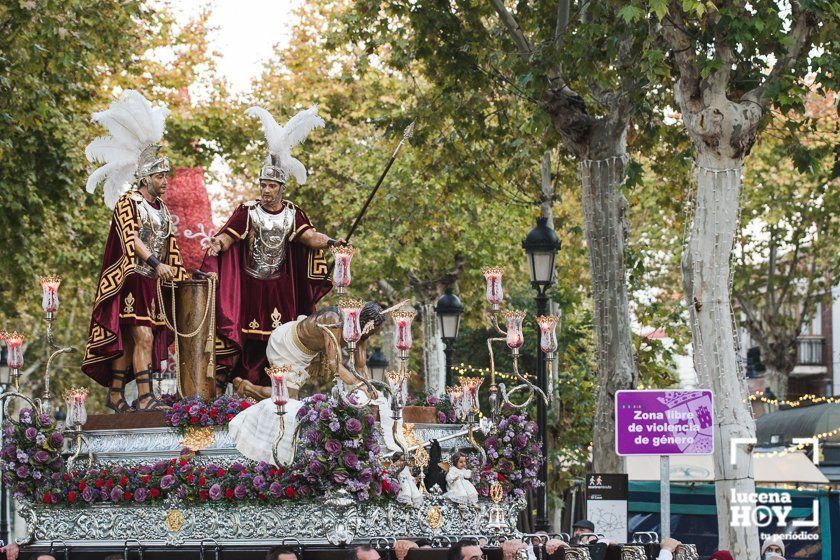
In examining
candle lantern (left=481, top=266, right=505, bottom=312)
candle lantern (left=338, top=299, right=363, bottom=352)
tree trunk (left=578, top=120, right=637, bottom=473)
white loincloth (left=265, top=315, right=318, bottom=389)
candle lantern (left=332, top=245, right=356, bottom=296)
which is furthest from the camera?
tree trunk (left=578, top=120, right=637, bottom=473)

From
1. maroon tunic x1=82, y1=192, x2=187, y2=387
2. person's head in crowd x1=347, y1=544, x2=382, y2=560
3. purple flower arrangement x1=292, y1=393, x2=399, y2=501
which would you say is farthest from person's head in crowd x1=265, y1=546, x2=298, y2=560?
maroon tunic x1=82, y1=192, x2=187, y2=387

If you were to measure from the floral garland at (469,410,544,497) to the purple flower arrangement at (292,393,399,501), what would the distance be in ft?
6.70

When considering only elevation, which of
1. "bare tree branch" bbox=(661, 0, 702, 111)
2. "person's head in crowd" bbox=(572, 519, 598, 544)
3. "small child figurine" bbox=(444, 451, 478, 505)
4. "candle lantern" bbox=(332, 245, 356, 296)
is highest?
"bare tree branch" bbox=(661, 0, 702, 111)

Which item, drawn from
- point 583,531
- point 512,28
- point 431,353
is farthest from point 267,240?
point 431,353

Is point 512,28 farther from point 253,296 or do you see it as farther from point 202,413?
point 202,413

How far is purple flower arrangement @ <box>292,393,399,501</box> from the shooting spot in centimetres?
1293

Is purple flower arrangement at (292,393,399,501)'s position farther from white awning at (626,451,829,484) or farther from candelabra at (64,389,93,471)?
white awning at (626,451,829,484)

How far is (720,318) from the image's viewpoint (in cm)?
1653

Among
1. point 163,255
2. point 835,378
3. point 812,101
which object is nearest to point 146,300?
point 163,255

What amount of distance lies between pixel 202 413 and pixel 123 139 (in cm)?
352

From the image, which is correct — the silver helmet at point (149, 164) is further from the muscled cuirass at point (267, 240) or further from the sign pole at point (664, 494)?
the sign pole at point (664, 494)

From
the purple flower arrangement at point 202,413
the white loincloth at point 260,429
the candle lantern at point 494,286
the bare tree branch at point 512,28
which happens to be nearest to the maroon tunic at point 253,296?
the purple flower arrangement at point 202,413

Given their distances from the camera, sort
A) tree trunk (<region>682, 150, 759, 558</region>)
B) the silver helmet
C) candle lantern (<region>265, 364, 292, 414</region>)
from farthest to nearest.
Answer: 1. tree trunk (<region>682, 150, 759, 558</region>)
2. the silver helmet
3. candle lantern (<region>265, 364, 292, 414</region>)

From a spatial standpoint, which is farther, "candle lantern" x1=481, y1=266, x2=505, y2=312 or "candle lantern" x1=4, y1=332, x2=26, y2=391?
"candle lantern" x1=481, y1=266, x2=505, y2=312
